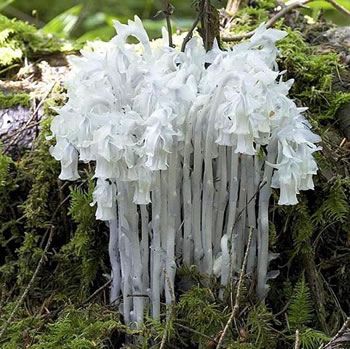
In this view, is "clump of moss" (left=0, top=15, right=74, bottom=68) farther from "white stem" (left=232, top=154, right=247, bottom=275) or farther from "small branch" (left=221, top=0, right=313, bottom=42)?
"white stem" (left=232, top=154, right=247, bottom=275)

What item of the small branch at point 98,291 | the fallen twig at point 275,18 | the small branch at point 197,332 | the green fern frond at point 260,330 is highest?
the fallen twig at point 275,18

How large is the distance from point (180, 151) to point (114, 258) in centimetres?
54

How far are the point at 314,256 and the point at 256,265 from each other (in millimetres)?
380

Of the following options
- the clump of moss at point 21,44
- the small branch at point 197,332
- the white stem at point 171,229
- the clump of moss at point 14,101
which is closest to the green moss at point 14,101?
the clump of moss at point 14,101

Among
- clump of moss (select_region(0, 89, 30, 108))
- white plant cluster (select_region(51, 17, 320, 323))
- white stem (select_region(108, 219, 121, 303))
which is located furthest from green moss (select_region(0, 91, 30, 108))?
white stem (select_region(108, 219, 121, 303))

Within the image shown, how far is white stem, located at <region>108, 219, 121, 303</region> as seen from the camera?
91.6 inches

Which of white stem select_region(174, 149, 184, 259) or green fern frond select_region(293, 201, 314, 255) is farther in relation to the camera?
green fern frond select_region(293, 201, 314, 255)

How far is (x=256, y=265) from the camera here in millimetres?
2316

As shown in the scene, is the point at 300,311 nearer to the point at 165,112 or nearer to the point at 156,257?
the point at 156,257

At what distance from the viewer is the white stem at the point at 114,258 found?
2326 millimetres

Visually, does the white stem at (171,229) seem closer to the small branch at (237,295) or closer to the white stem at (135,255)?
the white stem at (135,255)

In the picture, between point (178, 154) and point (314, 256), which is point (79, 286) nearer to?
point (178, 154)

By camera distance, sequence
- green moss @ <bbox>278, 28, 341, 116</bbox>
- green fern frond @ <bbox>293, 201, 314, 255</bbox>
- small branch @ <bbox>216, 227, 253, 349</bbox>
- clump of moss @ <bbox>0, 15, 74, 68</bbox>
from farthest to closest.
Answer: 1. clump of moss @ <bbox>0, 15, 74, 68</bbox>
2. green moss @ <bbox>278, 28, 341, 116</bbox>
3. green fern frond @ <bbox>293, 201, 314, 255</bbox>
4. small branch @ <bbox>216, 227, 253, 349</bbox>

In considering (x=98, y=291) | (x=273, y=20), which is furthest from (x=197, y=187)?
(x=273, y=20)
